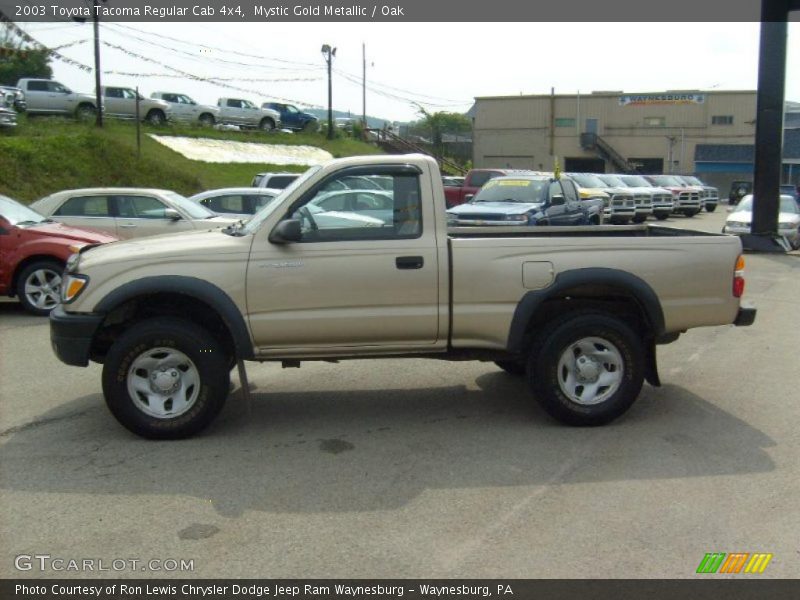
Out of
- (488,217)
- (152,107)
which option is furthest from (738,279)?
(152,107)

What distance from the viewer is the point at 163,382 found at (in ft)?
19.3

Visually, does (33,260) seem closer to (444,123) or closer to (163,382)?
(163,382)

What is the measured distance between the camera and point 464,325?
6074mm

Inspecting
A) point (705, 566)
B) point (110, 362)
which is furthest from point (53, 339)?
point (705, 566)

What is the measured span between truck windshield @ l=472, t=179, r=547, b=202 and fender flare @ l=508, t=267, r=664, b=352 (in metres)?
11.0

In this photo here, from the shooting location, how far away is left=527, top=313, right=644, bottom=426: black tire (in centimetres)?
610

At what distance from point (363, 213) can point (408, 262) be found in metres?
0.52

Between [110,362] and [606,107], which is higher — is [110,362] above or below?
below

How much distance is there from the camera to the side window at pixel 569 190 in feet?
58.7

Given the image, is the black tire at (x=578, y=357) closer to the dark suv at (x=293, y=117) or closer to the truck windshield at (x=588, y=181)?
the truck windshield at (x=588, y=181)
